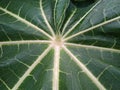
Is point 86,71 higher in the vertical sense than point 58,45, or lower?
lower

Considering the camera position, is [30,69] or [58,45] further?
[58,45]

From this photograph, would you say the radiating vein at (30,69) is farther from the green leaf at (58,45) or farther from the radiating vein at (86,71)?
the radiating vein at (86,71)

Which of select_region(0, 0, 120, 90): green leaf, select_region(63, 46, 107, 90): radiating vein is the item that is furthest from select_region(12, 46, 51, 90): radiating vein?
select_region(63, 46, 107, 90): radiating vein

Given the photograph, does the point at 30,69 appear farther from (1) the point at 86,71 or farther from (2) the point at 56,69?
(1) the point at 86,71

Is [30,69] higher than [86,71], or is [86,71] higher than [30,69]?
[30,69]

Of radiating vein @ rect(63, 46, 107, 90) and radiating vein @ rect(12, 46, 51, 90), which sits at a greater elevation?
radiating vein @ rect(12, 46, 51, 90)

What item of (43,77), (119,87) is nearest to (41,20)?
(43,77)

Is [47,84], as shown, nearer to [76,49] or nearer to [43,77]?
[43,77]

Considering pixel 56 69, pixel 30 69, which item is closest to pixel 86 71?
pixel 56 69

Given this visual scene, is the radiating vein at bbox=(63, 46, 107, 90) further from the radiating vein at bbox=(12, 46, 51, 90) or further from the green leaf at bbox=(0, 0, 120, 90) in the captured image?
the radiating vein at bbox=(12, 46, 51, 90)
